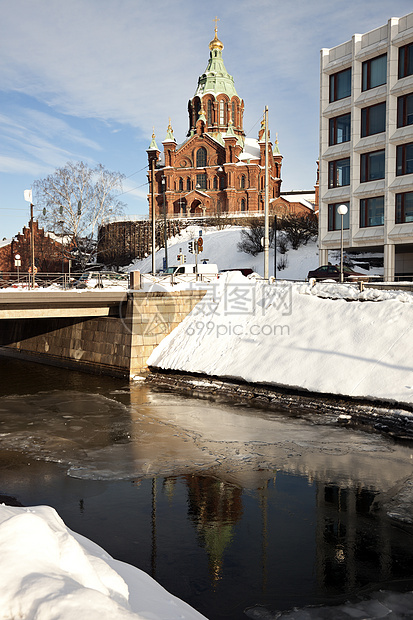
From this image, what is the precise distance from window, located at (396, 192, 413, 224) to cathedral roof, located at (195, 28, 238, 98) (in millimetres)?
59327

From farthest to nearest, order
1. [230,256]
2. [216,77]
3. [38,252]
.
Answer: [216,77]
[38,252]
[230,256]

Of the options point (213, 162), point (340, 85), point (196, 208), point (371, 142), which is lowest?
point (371, 142)

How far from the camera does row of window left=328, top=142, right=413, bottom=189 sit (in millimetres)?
34619

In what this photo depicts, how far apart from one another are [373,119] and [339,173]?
4.38 metres

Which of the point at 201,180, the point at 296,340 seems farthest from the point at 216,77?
the point at 296,340

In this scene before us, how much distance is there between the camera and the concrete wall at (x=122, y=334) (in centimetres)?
2628

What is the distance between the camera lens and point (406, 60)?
112ft

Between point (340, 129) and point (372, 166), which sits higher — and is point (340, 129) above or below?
above

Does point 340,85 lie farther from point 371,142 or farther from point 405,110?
point 405,110

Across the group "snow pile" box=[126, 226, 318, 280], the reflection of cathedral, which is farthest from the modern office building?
the reflection of cathedral

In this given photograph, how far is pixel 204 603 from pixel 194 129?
276 feet

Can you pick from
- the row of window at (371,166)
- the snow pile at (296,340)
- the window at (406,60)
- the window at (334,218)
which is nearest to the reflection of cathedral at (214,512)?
the snow pile at (296,340)

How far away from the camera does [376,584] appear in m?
8.04

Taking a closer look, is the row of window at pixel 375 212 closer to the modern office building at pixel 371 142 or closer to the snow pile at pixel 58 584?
the modern office building at pixel 371 142
